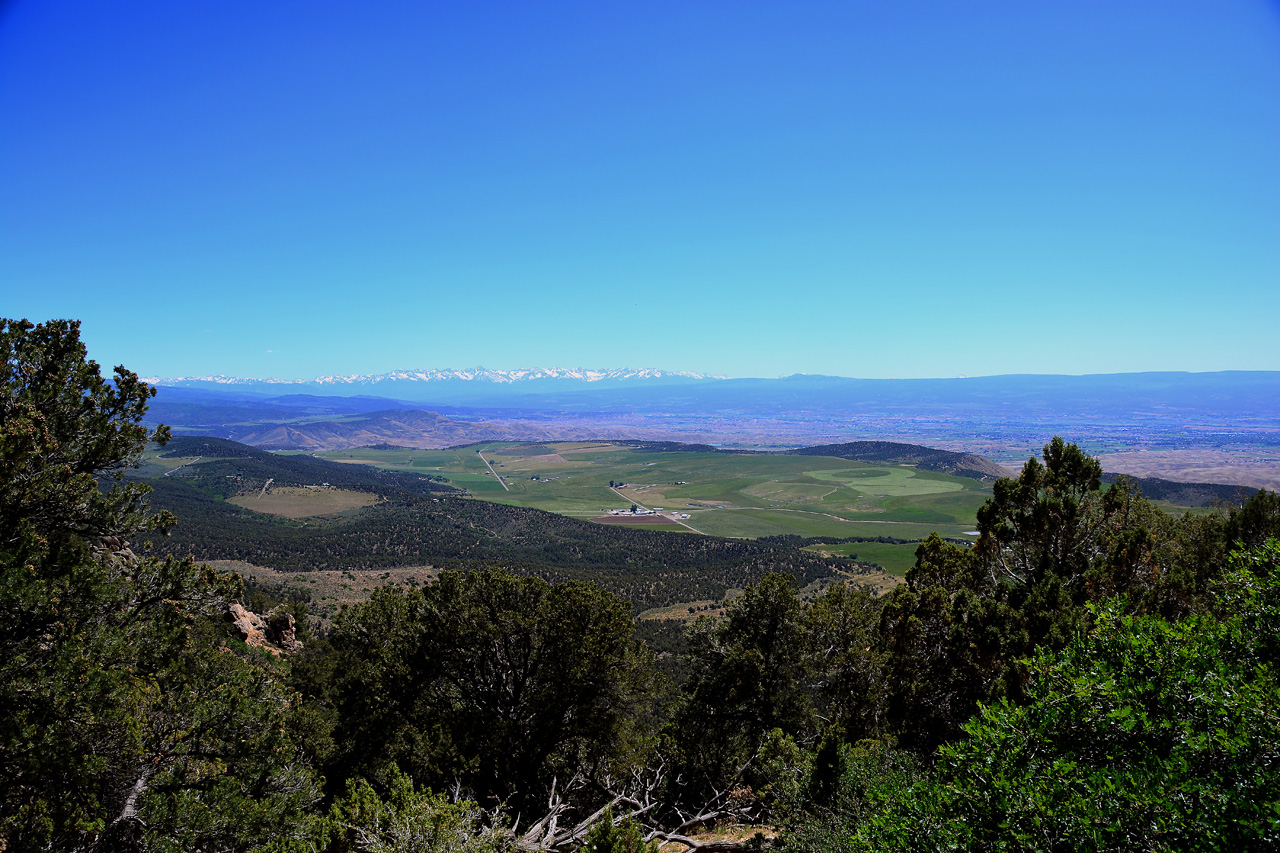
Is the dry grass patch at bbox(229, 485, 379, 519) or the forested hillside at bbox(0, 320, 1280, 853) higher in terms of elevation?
the forested hillside at bbox(0, 320, 1280, 853)

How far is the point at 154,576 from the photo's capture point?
12.9m

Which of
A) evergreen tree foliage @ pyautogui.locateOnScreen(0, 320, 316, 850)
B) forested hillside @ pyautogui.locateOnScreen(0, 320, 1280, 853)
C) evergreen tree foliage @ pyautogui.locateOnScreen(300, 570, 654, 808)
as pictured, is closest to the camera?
forested hillside @ pyautogui.locateOnScreen(0, 320, 1280, 853)

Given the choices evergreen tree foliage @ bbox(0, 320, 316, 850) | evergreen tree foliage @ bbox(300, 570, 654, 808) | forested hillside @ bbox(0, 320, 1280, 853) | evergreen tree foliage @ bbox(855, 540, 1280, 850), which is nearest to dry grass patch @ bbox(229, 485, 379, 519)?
forested hillside @ bbox(0, 320, 1280, 853)

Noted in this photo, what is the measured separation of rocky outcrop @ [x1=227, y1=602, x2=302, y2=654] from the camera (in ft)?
95.7

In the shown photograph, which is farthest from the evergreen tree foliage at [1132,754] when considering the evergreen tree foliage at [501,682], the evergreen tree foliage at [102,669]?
the evergreen tree foliage at [102,669]

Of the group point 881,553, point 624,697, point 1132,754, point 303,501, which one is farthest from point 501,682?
point 303,501

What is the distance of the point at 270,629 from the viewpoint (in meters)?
31.1

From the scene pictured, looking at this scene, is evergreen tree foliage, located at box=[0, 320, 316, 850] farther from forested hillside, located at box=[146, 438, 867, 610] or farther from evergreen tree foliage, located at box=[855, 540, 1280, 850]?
forested hillside, located at box=[146, 438, 867, 610]

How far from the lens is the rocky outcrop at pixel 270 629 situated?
2918cm

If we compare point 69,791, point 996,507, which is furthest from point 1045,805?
point 69,791

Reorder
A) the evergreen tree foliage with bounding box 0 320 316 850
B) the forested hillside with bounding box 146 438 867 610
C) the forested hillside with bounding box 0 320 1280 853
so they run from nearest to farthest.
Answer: the forested hillside with bounding box 0 320 1280 853 < the evergreen tree foliage with bounding box 0 320 316 850 < the forested hillside with bounding box 146 438 867 610

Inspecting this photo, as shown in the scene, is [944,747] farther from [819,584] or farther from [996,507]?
[819,584]

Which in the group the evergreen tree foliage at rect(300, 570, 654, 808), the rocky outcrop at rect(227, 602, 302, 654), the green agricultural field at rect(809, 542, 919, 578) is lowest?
the green agricultural field at rect(809, 542, 919, 578)

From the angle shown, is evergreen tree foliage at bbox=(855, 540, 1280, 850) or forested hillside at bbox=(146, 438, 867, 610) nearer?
evergreen tree foliage at bbox=(855, 540, 1280, 850)
